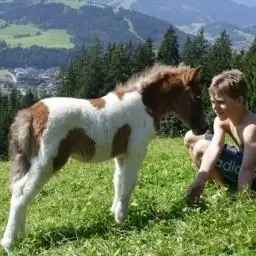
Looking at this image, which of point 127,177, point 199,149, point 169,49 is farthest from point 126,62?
point 127,177

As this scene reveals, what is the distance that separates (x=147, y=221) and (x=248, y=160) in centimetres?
167

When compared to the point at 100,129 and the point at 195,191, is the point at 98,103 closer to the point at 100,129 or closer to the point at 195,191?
the point at 100,129

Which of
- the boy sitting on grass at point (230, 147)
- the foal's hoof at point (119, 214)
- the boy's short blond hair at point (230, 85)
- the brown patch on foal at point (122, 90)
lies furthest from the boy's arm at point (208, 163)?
the brown patch on foal at point (122, 90)

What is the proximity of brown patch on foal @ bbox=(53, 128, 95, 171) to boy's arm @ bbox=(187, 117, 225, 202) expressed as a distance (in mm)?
1542

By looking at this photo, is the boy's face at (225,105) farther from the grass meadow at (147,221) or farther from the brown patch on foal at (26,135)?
the brown patch on foal at (26,135)

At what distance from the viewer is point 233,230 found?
6.05 meters

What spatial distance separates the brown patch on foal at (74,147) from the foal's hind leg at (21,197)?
0.22 m

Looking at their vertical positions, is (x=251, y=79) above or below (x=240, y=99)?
below

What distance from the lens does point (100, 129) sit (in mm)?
7535

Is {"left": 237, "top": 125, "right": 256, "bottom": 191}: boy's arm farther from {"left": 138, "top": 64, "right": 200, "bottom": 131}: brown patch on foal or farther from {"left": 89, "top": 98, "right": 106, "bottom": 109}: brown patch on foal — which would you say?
{"left": 89, "top": 98, "right": 106, "bottom": 109}: brown patch on foal

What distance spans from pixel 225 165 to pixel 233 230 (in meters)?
2.28

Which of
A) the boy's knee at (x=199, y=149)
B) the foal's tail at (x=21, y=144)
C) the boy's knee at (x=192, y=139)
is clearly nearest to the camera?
the foal's tail at (x=21, y=144)

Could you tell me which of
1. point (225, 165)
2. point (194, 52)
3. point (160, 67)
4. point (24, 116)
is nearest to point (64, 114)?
point (24, 116)

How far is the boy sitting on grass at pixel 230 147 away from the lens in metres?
7.73
